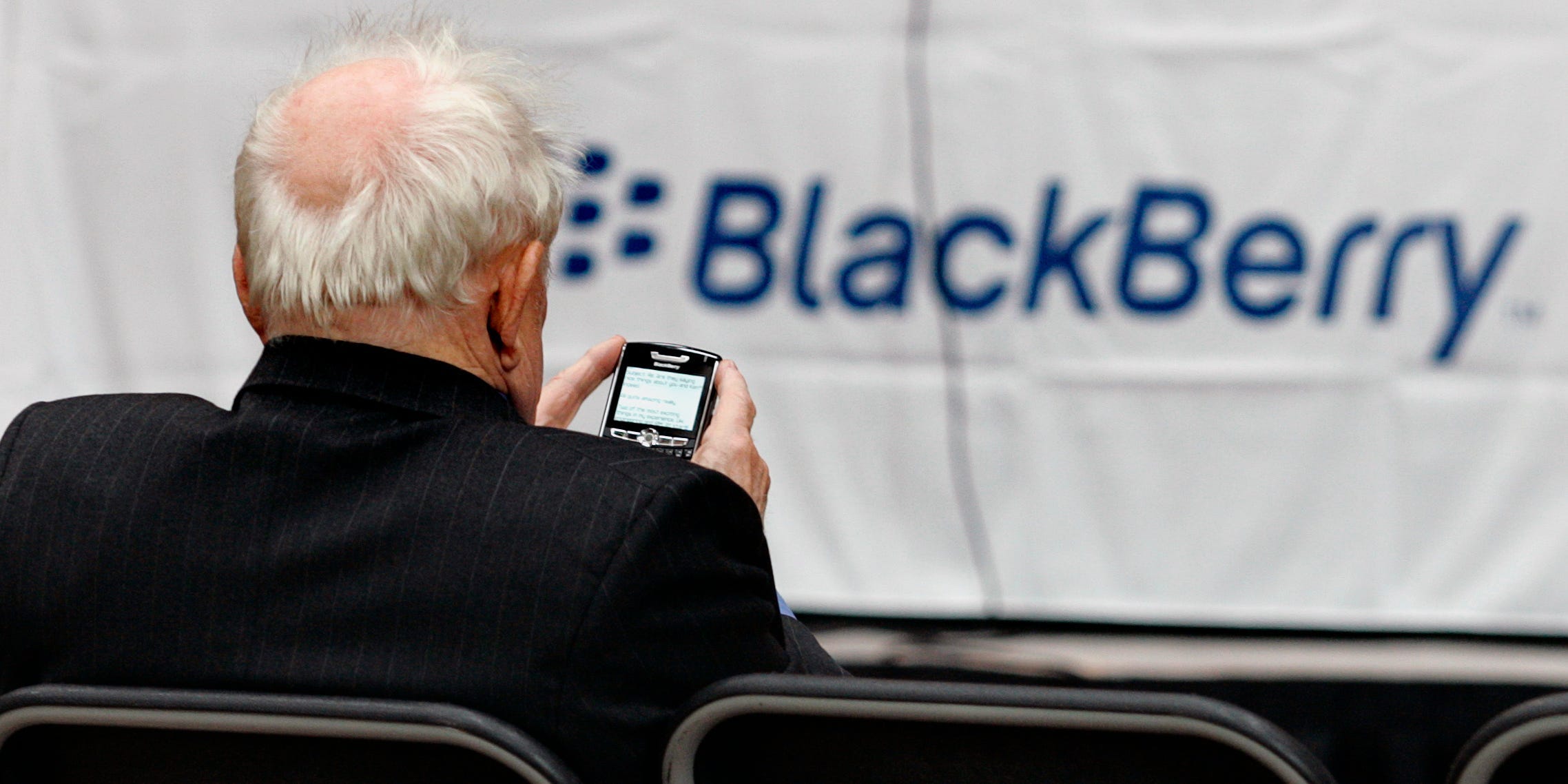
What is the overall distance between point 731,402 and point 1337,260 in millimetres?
1163

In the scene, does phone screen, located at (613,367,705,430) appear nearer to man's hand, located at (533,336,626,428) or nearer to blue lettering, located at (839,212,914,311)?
man's hand, located at (533,336,626,428)

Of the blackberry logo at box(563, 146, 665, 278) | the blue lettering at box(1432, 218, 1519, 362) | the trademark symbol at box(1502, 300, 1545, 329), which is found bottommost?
the blackberry logo at box(563, 146, 665, 278)

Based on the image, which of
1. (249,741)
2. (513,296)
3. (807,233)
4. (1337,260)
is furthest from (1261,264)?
(249,741)

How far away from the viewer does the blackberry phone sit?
47.8 inches

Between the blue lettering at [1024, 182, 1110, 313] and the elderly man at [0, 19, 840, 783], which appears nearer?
the elderly man at [0, 19, 840, 783]

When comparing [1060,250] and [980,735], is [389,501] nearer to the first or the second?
[980,735]

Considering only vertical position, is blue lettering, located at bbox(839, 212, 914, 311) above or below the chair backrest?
above

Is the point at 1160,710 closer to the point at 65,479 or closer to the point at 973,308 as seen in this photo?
the point at 65,479

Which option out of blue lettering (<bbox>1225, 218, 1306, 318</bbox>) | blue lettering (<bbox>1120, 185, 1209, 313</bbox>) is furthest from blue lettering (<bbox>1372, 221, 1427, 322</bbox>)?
blue lettering (<bbox>1120, 185, 1209, 313</bbox>)

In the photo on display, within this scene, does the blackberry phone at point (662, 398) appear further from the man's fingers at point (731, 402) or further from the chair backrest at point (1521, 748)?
the chair backrest at point (1521, 748)

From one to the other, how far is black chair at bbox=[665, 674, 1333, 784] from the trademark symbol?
151 cm

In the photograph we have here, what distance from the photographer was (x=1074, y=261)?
2.07 metres

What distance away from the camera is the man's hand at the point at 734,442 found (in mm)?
1146

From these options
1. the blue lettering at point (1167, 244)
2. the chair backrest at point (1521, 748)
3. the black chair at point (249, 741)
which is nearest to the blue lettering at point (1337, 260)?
the blue lettering at point (1167, 244)
